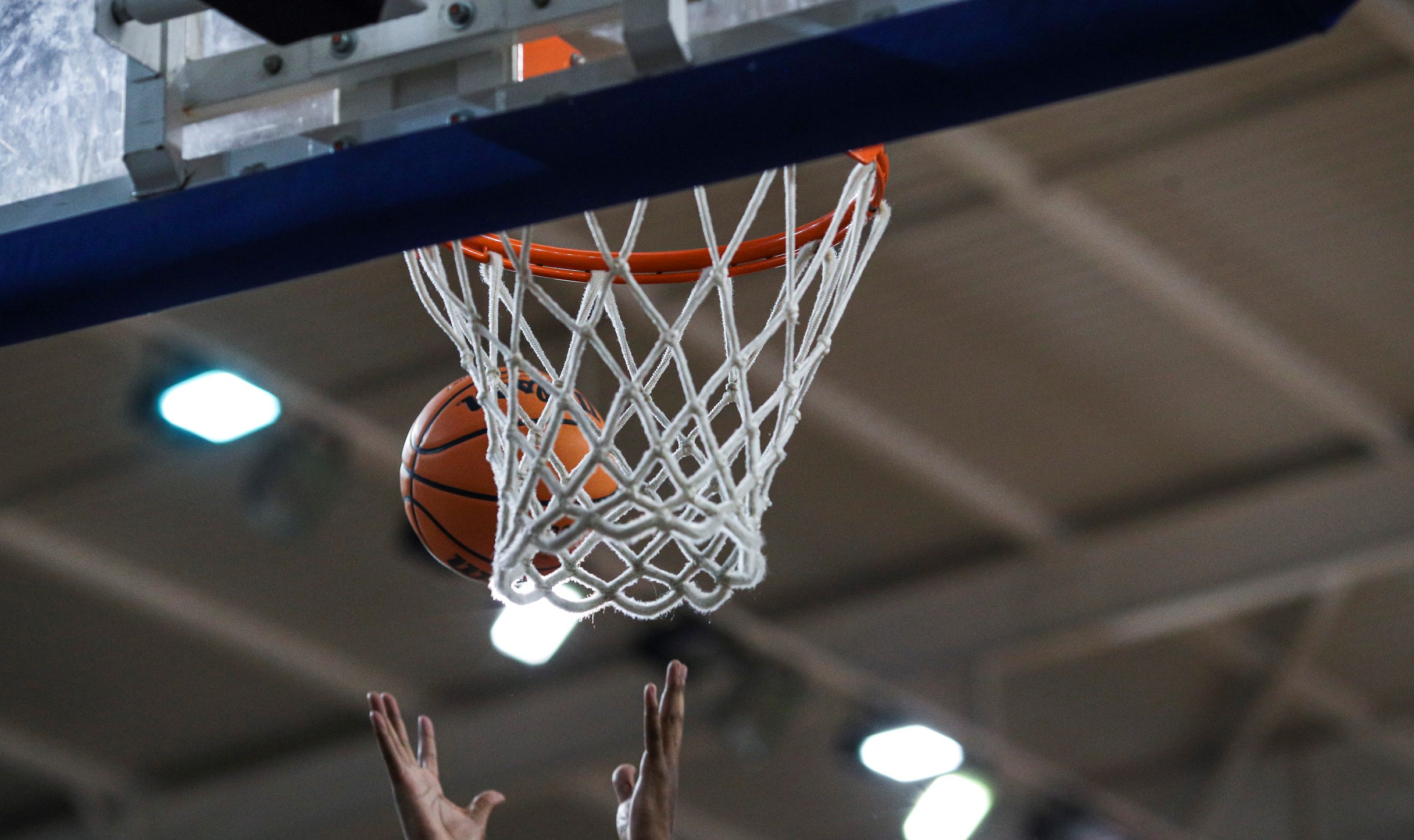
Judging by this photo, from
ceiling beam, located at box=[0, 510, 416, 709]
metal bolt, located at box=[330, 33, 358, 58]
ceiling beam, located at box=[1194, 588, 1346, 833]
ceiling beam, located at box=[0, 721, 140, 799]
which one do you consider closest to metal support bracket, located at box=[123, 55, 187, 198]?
metal bolt, located at box=[330, 33, 358, 58]

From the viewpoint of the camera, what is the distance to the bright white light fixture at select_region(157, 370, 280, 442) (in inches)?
261

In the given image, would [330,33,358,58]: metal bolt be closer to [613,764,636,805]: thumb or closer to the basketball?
the basketball

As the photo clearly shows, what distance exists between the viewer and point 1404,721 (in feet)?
32.4

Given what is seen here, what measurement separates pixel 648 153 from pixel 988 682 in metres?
6.38

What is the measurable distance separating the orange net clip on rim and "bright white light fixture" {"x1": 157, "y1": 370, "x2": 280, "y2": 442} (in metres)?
3.22

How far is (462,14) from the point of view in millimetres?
2578

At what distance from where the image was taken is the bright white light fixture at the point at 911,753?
28.3 ft

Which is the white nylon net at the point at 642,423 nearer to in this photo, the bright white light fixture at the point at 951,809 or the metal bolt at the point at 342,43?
the metal bolt at the point at 342,43

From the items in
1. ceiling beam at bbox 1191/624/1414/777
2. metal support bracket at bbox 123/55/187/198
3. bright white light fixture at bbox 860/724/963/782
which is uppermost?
ceiling beam at bbox 1191/624/1414/777

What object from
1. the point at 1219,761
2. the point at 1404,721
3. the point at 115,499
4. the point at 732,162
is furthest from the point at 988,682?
the point at 732,162

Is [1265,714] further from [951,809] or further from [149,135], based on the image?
[149,135]

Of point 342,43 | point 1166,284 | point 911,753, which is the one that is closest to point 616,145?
point 342,43

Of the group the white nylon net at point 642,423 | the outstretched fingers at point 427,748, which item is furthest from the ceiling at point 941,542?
the outstretched fingers at point 427,748

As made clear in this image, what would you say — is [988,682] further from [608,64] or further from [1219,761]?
[608,64]
